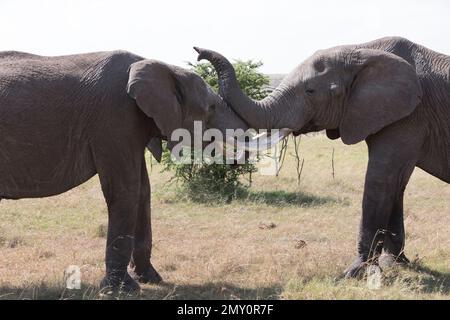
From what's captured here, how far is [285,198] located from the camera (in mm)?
13930

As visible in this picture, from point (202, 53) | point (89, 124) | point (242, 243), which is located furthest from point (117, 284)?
point (242, 243)

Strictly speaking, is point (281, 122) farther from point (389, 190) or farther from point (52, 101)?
point (52, 101)

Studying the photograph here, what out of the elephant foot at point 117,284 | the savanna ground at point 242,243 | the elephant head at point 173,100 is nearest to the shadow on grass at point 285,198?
the savanna ground at point 242,243

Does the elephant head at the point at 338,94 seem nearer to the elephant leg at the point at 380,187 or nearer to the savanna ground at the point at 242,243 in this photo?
the elephant leg at the point at 380,187

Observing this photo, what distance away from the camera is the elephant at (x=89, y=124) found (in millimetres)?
Answer: 6109

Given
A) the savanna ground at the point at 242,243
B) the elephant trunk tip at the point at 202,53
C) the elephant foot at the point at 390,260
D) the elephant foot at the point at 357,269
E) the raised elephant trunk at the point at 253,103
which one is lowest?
the savanna ground at the point at 242,243

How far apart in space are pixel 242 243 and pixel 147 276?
268cm

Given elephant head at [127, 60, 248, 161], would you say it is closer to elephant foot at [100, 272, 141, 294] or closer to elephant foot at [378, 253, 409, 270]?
elephant foot at [100, 272, 141, 294]

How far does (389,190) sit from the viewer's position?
7234 mm

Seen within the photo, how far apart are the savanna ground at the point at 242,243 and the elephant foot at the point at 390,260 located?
0.17m

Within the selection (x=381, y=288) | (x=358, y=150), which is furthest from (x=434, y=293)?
(x=358, y=150)

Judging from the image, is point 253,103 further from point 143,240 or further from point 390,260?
point 390,260

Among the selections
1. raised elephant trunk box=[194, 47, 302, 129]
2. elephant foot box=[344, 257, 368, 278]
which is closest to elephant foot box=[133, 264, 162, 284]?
raised elephant trunk box=[194, 47, 302, 129]

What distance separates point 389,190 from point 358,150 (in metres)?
17.6
